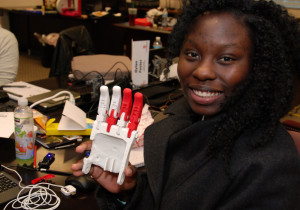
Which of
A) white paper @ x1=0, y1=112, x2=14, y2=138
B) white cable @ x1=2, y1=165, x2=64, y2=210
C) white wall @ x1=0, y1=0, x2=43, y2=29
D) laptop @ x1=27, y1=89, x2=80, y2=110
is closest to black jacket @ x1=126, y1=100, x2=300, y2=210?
white cable @ x1=2, y1=165, x2=64, y2=210

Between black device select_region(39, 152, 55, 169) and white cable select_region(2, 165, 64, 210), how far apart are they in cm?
11

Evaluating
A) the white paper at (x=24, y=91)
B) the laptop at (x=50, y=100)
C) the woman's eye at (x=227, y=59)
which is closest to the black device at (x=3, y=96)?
the white paper at (x=24, y=91)

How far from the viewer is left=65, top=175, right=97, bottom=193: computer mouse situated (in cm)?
101

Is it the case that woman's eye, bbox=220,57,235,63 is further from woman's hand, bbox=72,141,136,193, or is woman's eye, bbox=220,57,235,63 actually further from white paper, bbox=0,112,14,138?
white paper, bbox=0,112,14,138

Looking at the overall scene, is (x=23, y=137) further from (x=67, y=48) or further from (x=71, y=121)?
(x=67, y=48)

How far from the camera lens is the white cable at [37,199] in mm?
926

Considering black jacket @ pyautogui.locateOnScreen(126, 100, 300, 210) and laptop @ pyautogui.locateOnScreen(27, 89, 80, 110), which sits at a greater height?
black jacket @ pyautogui.locateOnScreen(126, 100, 300, 210)

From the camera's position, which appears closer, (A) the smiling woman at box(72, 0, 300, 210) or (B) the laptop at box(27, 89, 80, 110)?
(A) the smiling woman at box(72, 0, 300, 210)

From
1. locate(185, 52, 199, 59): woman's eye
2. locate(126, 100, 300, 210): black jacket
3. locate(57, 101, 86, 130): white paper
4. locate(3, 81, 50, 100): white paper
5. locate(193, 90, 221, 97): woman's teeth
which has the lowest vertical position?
locate(3, 81, 50, 100): white paper

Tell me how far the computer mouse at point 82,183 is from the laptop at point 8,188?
14 cm

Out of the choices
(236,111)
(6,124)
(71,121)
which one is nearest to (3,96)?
(6,124)

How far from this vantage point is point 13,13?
563 cm

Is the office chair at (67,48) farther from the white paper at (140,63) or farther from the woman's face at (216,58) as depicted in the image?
the woman's face at (216,58)

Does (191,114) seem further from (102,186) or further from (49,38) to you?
(49,38)
